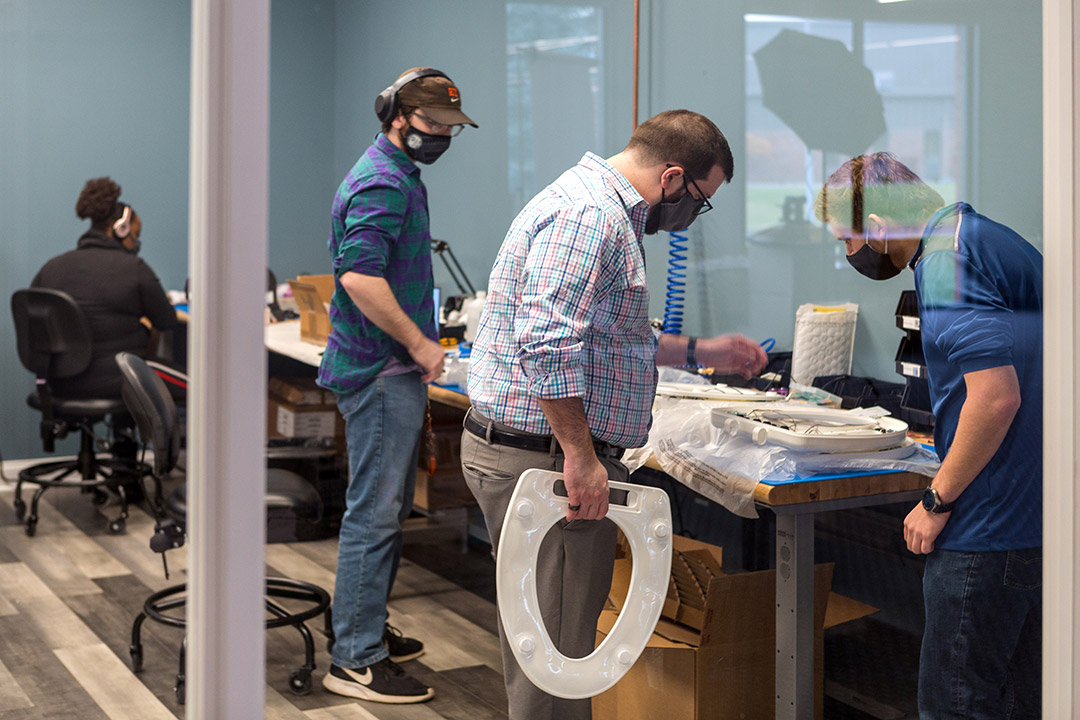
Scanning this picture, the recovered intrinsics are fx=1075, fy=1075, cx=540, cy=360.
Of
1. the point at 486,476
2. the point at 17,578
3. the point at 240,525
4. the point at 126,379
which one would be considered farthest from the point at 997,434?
the point at 17,578

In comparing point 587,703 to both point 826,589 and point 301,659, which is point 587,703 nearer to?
point 826,589

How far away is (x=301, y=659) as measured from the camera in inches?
97.4

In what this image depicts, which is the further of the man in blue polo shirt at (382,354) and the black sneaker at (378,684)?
the black sneaker at (378,684)

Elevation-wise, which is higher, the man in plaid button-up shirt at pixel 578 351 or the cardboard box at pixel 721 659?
the man in plaid button-up shirt at pixel 578 351

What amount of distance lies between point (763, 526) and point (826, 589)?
0.21 metres

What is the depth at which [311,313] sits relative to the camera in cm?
206

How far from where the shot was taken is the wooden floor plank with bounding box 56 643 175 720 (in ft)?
4.90

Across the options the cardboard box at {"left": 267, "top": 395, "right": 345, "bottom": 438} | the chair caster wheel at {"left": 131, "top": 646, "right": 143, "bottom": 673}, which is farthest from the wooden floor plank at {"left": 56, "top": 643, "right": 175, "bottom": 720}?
the cardboard box at {"left": 267, "top": 395, "right": 345, "bottom": 438}

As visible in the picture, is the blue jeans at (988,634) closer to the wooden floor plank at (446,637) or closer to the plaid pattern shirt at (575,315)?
the plaid pattern shirt at (575,315)

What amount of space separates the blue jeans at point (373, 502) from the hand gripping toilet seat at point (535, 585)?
0.70 m

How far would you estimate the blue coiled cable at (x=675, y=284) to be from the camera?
2244 mm

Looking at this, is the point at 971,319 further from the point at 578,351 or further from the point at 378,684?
the point at 378,684

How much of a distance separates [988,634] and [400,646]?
61.7 inches

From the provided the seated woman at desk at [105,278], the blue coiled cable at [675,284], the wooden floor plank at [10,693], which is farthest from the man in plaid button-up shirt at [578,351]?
the wooden floor plank at [10,693]
